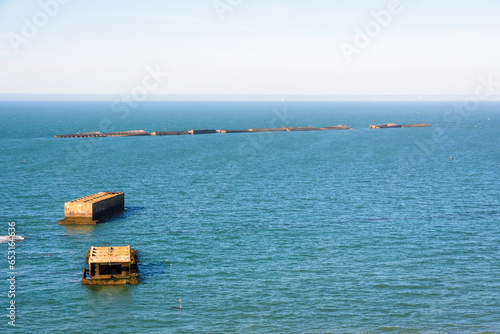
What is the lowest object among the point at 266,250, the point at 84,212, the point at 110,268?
the point at 110,268

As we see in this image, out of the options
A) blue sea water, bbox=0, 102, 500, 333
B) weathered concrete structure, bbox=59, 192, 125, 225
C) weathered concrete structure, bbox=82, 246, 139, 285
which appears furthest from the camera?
weathered concrete structure, bbox=59, 192, 125, 225

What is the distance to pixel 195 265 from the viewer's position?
2466 inches

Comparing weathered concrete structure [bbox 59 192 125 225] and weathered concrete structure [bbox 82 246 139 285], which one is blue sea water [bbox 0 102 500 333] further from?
weathered concrete structure [bbox 59 192 125 225]

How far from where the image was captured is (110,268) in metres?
57.2

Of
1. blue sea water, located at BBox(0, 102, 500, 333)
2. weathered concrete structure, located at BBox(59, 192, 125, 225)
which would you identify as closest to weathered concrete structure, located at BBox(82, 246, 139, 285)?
blue sea water, located at BBox(0, 102, 500, 333)

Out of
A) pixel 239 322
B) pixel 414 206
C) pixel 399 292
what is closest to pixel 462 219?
pixel 414 206

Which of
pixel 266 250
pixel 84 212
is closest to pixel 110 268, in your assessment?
pixel 266 250

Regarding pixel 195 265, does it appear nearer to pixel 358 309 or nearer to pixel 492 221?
pixel 358 309

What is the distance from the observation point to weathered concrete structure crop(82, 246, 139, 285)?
2190 inches

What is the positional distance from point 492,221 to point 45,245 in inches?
2449

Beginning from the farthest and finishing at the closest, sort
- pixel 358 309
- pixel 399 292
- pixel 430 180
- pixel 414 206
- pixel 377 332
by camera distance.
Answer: pixel 430 180 → pixel 414 206 → pixel 399 292 → pixel 358 309 → pixel 377 332

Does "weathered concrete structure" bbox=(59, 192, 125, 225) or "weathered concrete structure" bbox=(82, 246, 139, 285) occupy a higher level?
"weathered concrete structure" bbox=(59, 192, 125, 225)

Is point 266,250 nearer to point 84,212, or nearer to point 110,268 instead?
point 110,268

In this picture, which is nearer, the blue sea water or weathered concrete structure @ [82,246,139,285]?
the blue sea water
